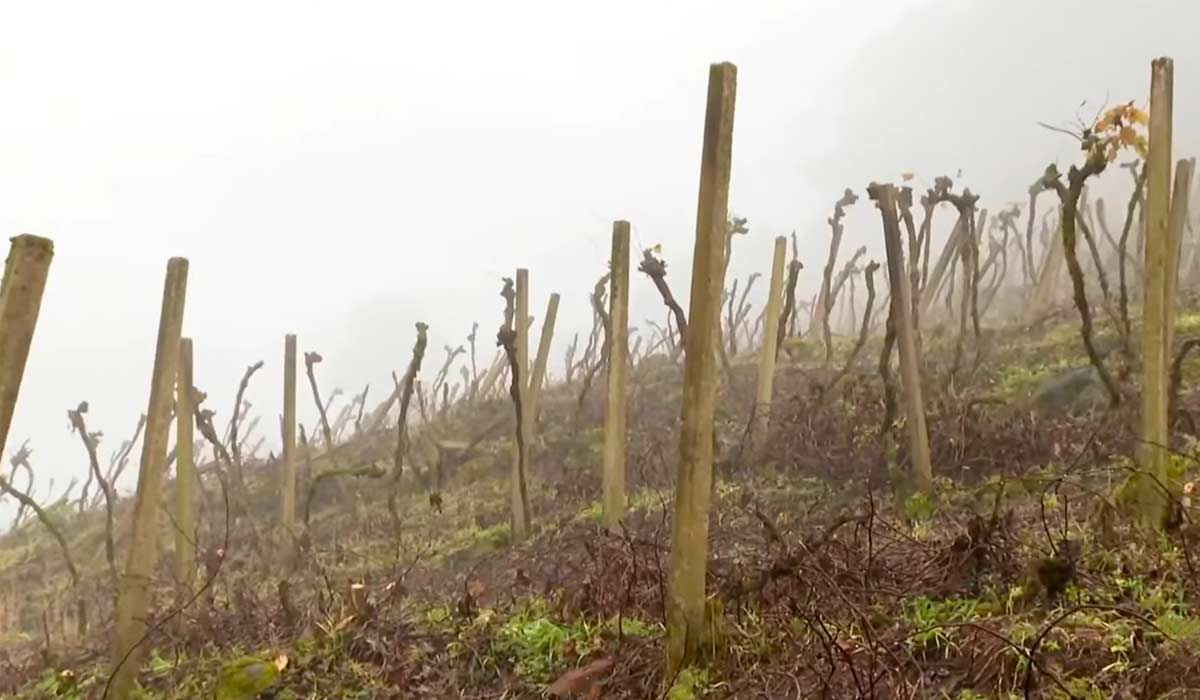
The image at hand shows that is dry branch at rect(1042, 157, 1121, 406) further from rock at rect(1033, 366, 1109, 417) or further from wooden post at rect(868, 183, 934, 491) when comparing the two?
rock at rect(1033, 366, 1109, 417)

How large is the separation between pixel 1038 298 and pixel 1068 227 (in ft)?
24.9

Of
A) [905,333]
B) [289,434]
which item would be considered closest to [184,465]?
[289,434]

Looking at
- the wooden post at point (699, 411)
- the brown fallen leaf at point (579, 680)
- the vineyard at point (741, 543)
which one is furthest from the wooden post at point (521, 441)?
the wooden post at point (699, 411)

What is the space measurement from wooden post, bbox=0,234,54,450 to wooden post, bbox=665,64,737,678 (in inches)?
87.8

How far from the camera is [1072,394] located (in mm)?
8117

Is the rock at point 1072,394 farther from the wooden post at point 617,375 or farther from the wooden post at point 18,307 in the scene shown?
the wooden post at point 18,307

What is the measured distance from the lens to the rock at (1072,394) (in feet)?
25.7

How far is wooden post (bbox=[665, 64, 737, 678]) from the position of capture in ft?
12.0

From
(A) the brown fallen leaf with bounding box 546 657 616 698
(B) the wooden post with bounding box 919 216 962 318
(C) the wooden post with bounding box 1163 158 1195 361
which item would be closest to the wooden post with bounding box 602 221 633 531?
(A) the brown fallen leaf with bounding box 546 657 616 698

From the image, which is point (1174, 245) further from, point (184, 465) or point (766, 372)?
point (184, 465)

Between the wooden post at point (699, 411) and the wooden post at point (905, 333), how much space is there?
2544 mm

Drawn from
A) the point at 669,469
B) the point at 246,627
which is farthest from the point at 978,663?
Result: the point at 669,469

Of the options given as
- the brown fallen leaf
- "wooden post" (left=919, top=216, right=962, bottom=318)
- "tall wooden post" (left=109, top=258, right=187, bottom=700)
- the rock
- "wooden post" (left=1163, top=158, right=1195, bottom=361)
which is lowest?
the brown fallen leaf

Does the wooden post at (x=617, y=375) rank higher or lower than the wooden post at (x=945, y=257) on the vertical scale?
lower
